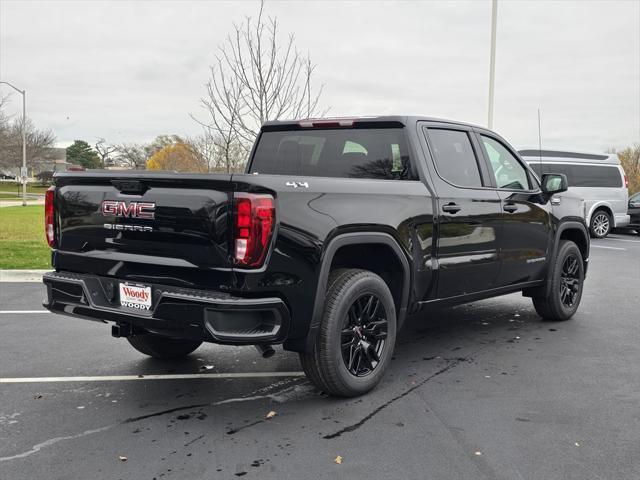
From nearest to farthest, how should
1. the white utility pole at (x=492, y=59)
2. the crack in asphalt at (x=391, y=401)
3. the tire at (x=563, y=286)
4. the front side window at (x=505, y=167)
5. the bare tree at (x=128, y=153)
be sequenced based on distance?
the crack in asphalt at (x=391, y=401), the front side window at (x=505, y=167), the tire at (x=563, y=286), the white utility pole at (x=492, y=59), the bare tree at (x=128, y=153)

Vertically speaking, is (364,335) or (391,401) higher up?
(364,335)

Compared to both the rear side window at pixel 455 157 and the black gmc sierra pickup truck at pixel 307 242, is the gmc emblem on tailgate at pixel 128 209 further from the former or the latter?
the rear side window at pixel 455 157

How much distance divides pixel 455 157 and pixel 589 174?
46.3 ft

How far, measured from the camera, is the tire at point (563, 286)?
6.41 metres

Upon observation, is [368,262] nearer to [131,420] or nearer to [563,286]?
[131,420]

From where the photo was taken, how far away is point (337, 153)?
507cm

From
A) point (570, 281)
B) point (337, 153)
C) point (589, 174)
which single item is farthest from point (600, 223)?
point (337, 153)

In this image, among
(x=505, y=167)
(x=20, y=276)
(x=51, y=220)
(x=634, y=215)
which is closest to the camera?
(x=51, y=220)

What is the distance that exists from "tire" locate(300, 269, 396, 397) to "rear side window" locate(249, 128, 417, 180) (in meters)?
0.99

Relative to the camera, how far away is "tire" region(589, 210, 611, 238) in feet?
58.7

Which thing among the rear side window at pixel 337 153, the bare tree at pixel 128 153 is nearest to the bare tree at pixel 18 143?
the bare tree at pixel 128 153

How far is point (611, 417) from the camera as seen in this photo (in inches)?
153

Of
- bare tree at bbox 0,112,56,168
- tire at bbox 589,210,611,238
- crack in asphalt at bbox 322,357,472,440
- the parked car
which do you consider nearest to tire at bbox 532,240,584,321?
crack in asphalt at bbox 322,357,472,440

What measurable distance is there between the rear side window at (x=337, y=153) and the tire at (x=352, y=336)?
3.23ft
